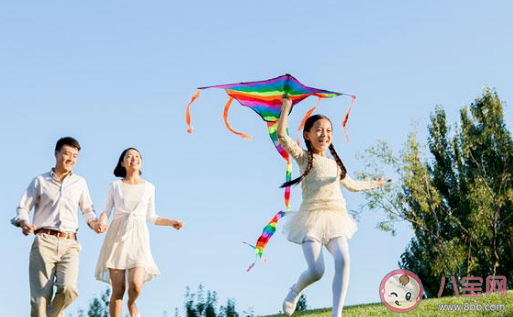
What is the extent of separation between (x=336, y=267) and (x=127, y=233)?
2.36 meters

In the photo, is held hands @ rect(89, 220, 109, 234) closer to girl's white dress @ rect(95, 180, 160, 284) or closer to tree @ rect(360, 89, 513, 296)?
girl's white dress @ rect(95, 180, 160, 284)

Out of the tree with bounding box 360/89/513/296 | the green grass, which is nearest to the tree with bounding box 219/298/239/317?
the green grass

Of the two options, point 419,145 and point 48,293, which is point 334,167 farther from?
point 419,145

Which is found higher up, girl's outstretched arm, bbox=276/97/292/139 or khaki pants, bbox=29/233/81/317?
girl's outstretched arm, bbox=276/97/292/139

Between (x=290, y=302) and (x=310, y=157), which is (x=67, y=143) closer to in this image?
(x=310, y=157)

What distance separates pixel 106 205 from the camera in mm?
7348

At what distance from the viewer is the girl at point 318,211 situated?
19.8 ft

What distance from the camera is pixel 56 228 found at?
21.1 feet

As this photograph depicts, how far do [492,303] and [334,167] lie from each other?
3.42 metres

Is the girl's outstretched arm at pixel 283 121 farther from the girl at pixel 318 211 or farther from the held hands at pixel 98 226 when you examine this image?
the held hands at pixel 98 226

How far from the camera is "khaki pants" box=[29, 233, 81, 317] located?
20.7 feet

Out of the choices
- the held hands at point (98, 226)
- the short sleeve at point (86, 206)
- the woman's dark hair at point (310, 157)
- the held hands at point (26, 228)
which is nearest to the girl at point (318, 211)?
the woman's dark hair at point (310, 157)

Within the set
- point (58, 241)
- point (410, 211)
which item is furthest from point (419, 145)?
point (58, 241)

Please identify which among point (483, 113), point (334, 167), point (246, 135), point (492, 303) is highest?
point (483, 113)
